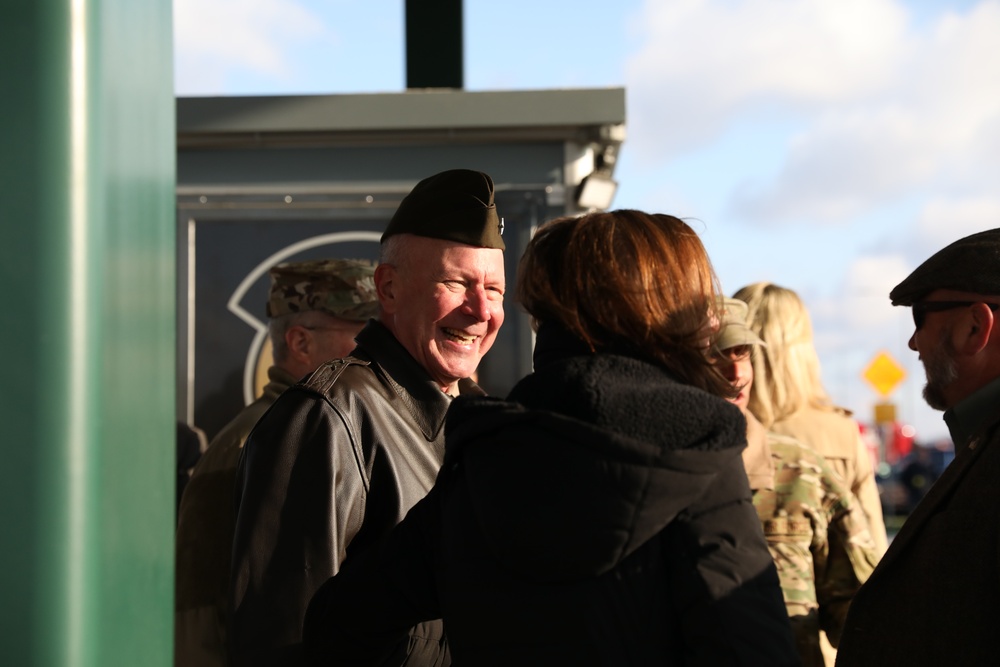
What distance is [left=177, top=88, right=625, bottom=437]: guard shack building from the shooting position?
15.0 feet

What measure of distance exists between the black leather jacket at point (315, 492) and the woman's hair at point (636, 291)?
67cm

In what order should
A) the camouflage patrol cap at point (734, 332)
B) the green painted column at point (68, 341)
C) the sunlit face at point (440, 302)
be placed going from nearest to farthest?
the green painted column at point (68, 341) → the sunlit face at point (440, 302) → the camouflage patrol cap at point (734, 332)

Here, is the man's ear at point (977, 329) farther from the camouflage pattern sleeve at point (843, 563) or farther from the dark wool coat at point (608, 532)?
the dark wool coat at point (608, 532)

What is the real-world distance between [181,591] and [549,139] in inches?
94.5

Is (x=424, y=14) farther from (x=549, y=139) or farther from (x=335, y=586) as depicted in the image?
(x=335, y=586)

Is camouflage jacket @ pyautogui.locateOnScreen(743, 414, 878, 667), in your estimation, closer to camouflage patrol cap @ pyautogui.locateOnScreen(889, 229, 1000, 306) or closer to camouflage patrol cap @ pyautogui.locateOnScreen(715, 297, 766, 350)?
camouflage patrol cap @ pyautogui.locateOnScreen(715, 297, 766, 350)

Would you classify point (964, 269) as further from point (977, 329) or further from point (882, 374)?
point (882, 374)

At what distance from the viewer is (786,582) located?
3.22 meters

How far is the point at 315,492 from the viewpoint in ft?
7.09

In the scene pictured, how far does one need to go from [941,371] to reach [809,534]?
92cm

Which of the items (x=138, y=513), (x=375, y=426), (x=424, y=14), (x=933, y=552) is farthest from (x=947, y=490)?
(x=424, y=14)

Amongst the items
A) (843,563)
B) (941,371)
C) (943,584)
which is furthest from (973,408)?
(843,563)

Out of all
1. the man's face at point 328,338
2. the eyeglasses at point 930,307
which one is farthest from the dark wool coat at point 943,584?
the man's face at point 328,338

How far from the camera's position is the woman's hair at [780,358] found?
3.93m
